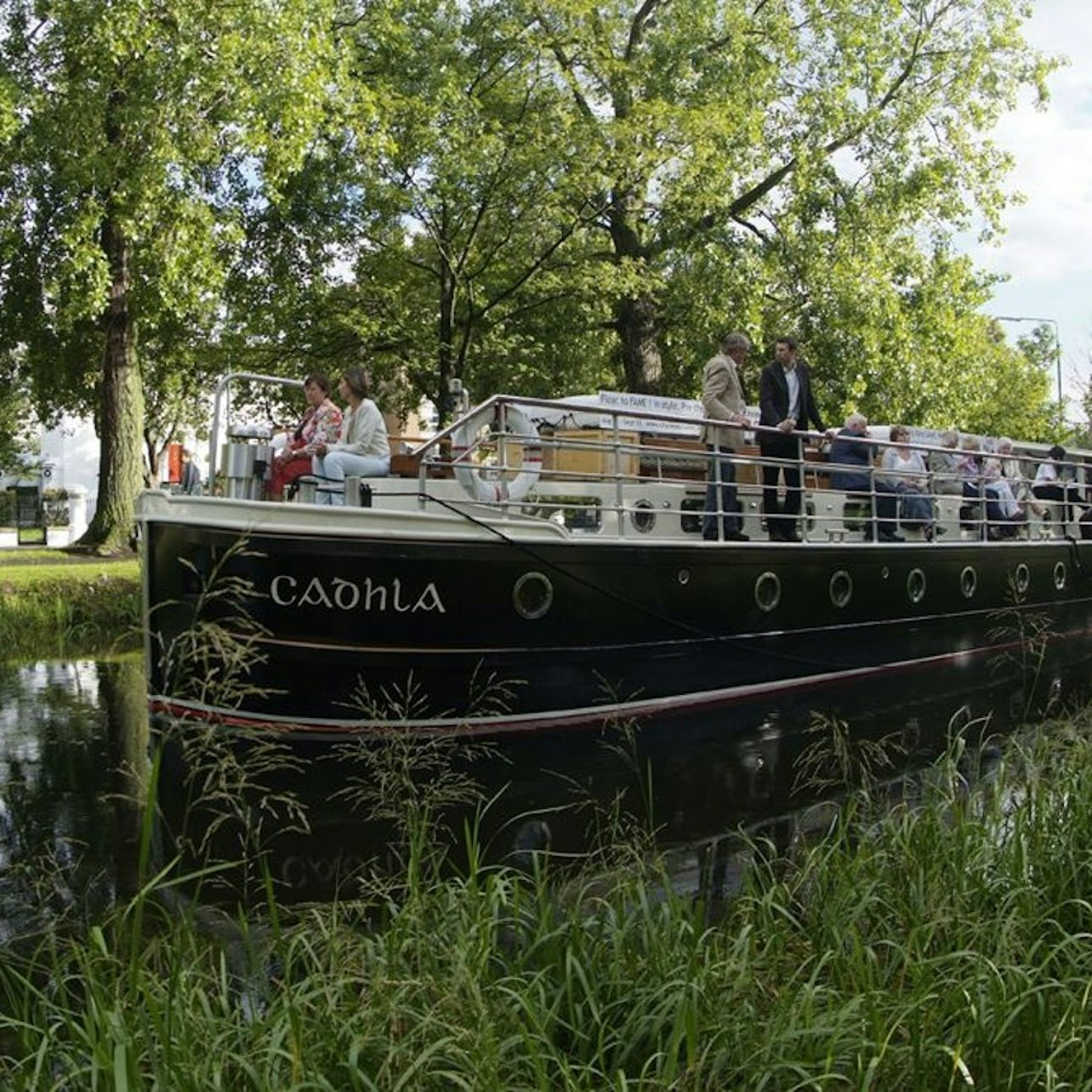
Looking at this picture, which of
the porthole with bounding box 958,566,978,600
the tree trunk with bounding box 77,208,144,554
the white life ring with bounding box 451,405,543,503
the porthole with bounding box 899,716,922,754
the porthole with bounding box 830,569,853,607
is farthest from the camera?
the tree trunk with bounding box 77,208,144,554

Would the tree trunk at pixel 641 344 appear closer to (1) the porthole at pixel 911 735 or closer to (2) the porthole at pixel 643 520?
(2) the porthole at pixel 643 520

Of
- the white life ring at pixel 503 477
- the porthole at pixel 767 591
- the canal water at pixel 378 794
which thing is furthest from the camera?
the porthole at pixel 767 591

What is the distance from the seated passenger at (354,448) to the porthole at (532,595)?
148cm

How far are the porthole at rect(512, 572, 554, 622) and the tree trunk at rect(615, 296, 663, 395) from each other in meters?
14.7

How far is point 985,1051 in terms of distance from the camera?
123 inches

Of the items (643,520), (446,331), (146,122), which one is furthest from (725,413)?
(446,331)

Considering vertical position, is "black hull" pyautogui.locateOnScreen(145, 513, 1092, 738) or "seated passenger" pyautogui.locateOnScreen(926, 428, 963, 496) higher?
"seated passenger" pyautogui.locateOnScreen(926, 428, 963, 496)

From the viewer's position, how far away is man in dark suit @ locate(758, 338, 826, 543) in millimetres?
11125

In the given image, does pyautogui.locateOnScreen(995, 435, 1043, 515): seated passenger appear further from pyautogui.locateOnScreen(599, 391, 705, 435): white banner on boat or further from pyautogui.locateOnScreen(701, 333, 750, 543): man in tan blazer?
pyautogui.locateOnScreen(701, 333, 750, 543): man in tan blazer

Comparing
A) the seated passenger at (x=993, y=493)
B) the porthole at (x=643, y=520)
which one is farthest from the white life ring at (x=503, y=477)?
the seated passenger at (x=993, y=493)

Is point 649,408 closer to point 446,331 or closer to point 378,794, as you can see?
point 446,331

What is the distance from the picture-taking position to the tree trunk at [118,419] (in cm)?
1852

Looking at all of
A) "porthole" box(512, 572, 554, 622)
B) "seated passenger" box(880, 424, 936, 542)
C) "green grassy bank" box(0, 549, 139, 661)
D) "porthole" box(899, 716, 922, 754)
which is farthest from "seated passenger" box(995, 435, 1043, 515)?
"green grassy bank" box(0, 549, 139, 661)

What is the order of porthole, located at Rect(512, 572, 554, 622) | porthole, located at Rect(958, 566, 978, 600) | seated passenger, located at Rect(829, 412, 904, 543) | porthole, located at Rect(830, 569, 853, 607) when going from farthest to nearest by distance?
porthole, located at Rect(958, 566, 978, 600) < seated passenger, located at Rect(829, 412, 904, 543) < porthole, located at Rect(830, 569, 853, 607) < porthole, located at Rect(512, 572, 554, 622)
